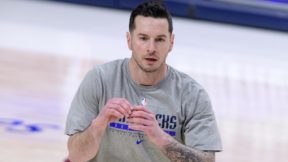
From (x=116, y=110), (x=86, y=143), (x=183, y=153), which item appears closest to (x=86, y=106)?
(x=86, y=143)

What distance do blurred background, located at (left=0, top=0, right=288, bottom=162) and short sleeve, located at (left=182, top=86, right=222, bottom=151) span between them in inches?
94.9

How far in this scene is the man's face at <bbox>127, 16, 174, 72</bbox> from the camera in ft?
11.0

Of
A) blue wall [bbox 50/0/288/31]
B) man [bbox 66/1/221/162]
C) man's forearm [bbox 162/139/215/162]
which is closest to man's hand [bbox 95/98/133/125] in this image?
man [bbox 66/1/221/162]

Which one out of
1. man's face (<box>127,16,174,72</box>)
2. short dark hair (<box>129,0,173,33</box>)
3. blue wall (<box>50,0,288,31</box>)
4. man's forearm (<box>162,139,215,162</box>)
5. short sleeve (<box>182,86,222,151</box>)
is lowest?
man's forearm (<box>162,139,215,162</box>)

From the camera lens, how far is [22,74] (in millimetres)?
8344

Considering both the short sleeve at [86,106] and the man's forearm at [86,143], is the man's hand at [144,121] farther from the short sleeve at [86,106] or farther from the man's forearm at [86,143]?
the short sleeve at [86,106]

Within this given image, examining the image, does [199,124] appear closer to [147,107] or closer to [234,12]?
[147,107]

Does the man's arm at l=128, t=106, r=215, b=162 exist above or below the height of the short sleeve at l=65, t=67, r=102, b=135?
below

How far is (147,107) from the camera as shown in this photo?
135 inches

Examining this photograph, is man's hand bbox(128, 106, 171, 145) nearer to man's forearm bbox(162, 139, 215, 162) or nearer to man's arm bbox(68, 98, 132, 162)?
man's arm bbox(68, 98, 132, 162)

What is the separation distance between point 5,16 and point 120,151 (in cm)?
887

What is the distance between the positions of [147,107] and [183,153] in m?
0.28

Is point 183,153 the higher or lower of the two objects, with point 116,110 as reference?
lower

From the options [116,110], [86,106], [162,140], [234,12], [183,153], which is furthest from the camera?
[234,12]
